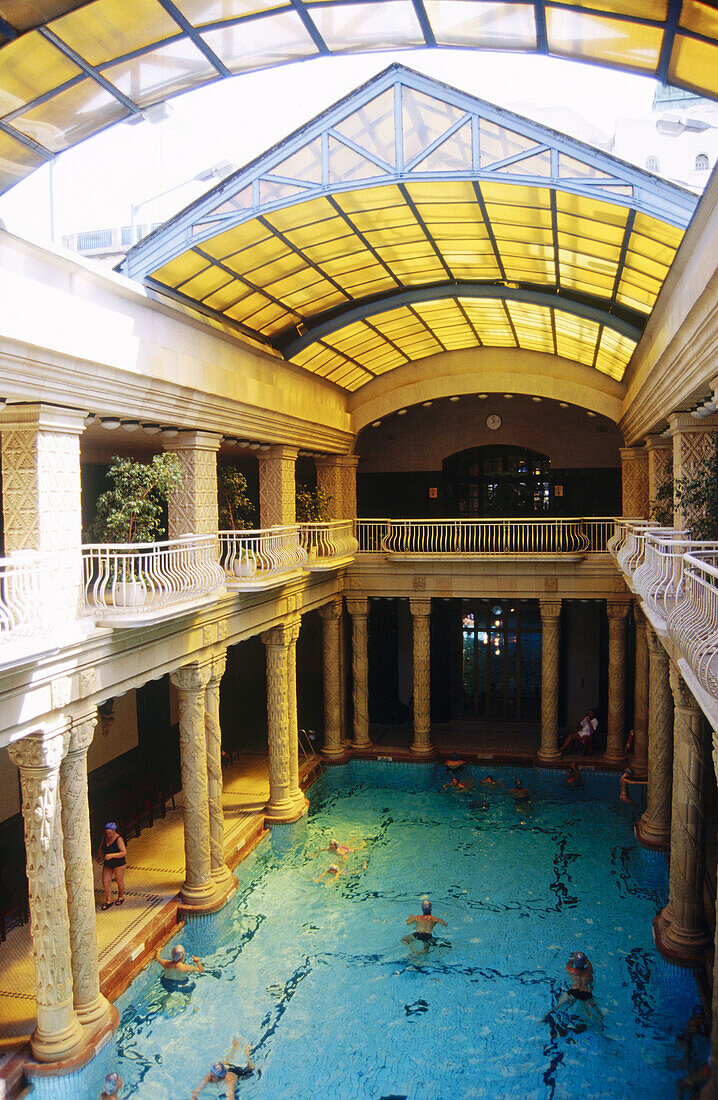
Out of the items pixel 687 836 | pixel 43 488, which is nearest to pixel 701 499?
pixel 687 836

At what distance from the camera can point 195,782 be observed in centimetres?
1280

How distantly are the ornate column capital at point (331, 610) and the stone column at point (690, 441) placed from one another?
998cm

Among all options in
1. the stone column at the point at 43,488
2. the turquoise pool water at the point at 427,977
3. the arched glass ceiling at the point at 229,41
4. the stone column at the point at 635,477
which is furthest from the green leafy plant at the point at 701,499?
the stone column at the point at 635,477

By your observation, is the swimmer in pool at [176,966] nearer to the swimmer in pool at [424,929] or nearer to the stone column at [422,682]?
the swimmer in pool at [424,929]

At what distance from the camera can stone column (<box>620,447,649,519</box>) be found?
2002cm

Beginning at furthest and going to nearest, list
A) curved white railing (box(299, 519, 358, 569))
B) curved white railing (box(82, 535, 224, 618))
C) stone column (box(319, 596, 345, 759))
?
stone column (box(319, 596, 345, 759))
curved white railing (box(299, 519, 358, 569))
curved white railing (box(82, 535, 224, 618))

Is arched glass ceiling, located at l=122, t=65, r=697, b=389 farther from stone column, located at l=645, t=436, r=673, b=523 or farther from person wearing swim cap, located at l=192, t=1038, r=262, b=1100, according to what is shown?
person wearing swim cap, located at l=192, t=1038, r=262, b=1100

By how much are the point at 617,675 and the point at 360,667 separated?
6312mm

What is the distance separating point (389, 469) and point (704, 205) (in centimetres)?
1701

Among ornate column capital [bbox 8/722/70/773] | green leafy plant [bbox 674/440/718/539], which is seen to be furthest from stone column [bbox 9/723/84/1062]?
green leafy plant [bbox 674/440/718/539]

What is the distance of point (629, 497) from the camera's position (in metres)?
20.1

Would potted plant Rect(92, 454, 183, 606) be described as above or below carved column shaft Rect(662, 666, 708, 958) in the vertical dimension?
above

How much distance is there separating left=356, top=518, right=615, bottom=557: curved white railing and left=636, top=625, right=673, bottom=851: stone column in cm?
524

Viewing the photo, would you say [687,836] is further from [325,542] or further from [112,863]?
[325,542]
